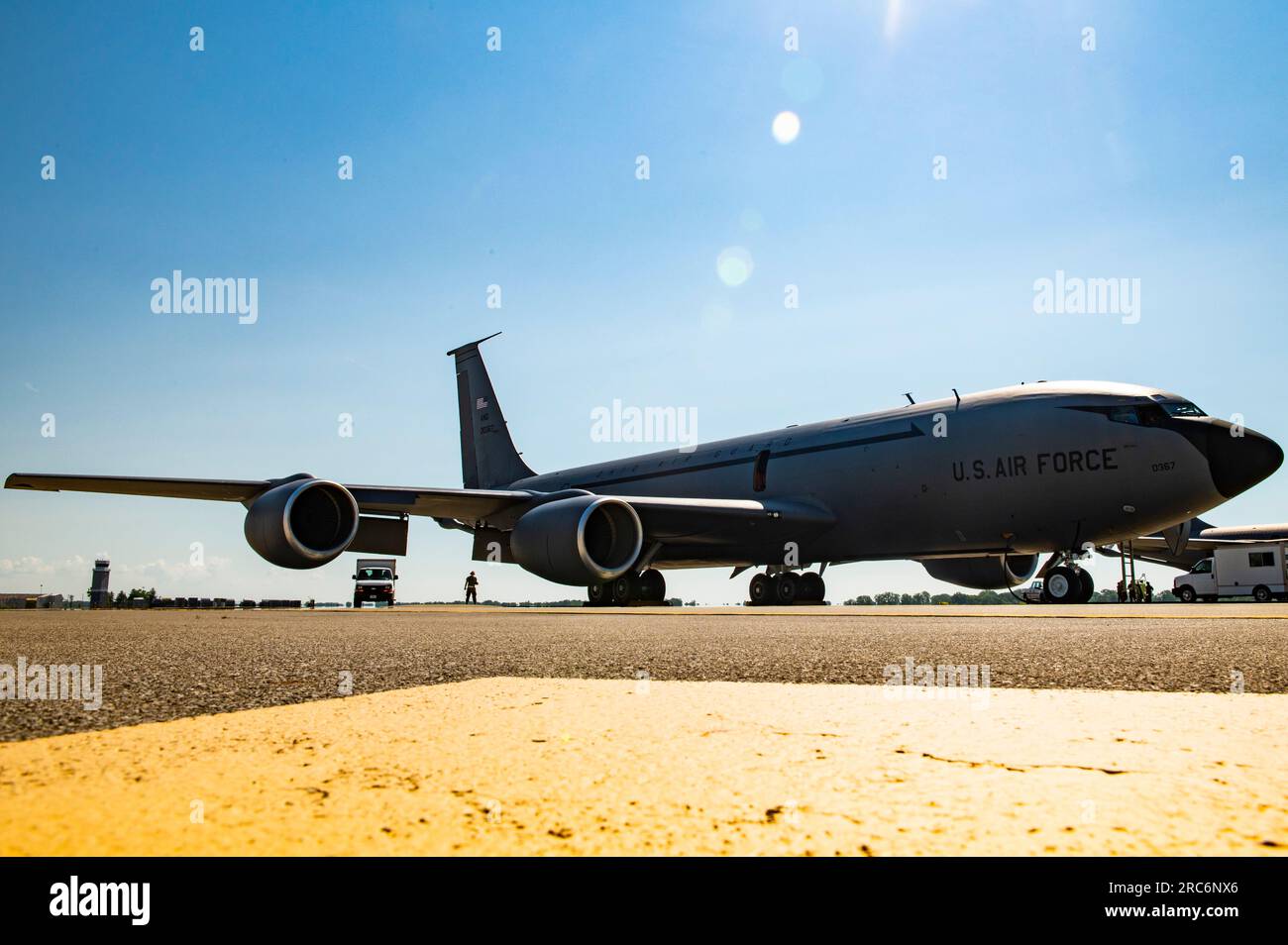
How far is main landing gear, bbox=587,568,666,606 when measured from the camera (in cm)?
1997

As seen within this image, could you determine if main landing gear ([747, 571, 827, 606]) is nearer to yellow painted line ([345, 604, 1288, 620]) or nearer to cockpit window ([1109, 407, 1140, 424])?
yellow painted line ([345, 604, 1288, 620])

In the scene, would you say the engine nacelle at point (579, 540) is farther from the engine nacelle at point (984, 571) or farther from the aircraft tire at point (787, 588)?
the engine nacelle at point (984, 571)

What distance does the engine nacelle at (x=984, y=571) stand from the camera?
17656 mm

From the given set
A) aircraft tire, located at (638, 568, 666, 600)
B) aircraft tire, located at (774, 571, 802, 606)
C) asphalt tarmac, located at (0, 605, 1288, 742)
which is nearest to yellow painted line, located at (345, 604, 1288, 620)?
aircraft tire, located at (774, 571, 802, 606)

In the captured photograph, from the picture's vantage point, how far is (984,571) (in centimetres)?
1811

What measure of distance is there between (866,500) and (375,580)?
2166 cm

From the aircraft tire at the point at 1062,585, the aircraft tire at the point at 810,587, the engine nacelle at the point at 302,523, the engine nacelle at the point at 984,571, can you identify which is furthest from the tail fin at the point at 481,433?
the aircraft tire at the point at 1062,585

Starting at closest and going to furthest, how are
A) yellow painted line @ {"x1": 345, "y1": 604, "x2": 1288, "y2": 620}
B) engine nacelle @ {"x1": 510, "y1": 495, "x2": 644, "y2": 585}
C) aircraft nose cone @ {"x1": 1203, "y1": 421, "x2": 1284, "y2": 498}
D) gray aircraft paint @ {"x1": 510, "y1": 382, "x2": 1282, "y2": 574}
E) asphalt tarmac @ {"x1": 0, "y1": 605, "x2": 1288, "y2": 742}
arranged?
asphalt tarmac @ {"x1": 0, "y1": 605, "x2": 1288, "y2": 742} < yellow painted line @ {"x1": 345, "y1": 604, "x2": 1288, "y2": 620} < engine nacelle @ {"x1": 510, "y1": 495, "x2": 644, "y2": 585} < aircraft nose cone @ {"x1": 1203, "y1": 421, "x2": 1284, "y2": 498} < gray aircraft paint @ {"x1": 510, "y1": 382, "x2": 1282, "y2": 574}

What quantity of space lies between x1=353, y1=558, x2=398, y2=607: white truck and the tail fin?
6433mm

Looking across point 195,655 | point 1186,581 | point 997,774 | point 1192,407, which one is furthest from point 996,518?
point 1186,581

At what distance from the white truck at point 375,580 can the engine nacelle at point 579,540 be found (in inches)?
800
